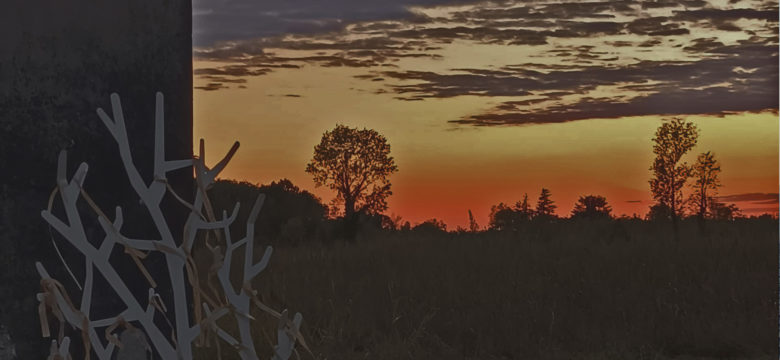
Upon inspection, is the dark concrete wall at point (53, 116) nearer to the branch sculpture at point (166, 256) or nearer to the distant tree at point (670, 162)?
the branch sculpture at point (166, 256)

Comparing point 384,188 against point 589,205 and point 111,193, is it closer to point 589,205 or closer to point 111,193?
point 589,205

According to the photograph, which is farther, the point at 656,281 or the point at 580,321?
the point at 656,281

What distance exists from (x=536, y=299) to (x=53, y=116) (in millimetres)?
4328

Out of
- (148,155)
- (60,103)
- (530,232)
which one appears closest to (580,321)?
(148,155)

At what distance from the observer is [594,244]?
9383 mm

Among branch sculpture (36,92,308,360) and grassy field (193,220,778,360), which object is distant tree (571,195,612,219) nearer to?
grassy field (193,220,778,360)

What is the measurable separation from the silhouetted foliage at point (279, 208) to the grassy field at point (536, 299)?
4.41 m

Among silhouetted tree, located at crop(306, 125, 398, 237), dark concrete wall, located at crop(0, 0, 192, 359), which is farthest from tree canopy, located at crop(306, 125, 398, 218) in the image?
dark concrete wall, located at crop(0, 0, 192, 359)

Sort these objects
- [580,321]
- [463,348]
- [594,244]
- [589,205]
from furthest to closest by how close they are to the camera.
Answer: [589,205], [594,244], [580,321], [463,348]

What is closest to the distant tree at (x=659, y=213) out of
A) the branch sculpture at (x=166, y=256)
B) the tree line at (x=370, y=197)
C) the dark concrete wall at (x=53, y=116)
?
the tree line at (x=370, y=197)

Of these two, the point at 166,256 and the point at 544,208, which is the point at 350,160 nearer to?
the point at 544,208

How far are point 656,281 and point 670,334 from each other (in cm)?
142

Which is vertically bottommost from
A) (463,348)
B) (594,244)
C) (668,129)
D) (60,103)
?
(463,348)

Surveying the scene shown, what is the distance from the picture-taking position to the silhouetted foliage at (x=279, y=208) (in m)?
14.1
